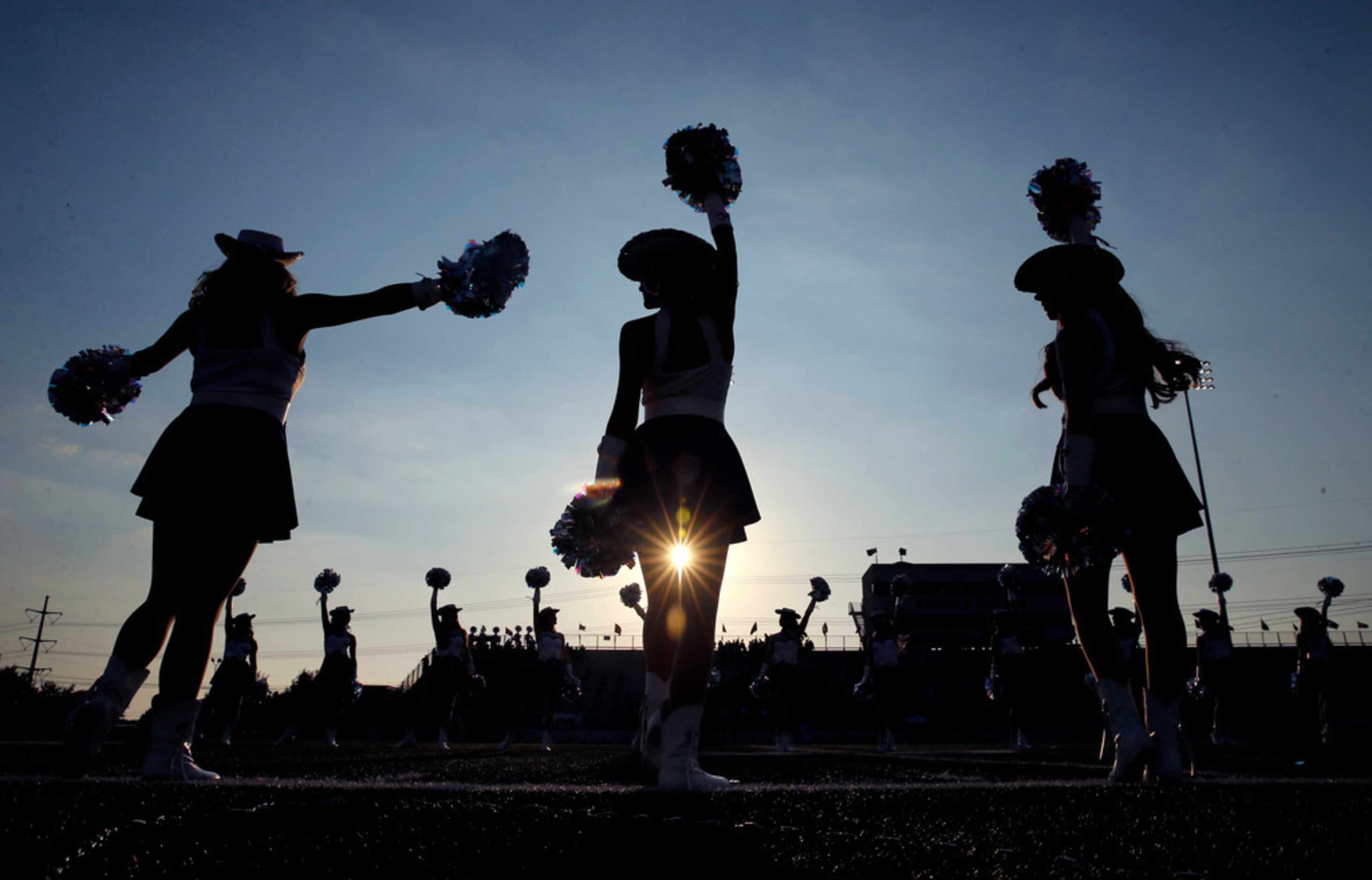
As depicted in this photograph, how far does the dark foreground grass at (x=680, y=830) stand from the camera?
5.56 ft

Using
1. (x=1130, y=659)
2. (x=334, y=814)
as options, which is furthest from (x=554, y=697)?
(x=334, y=814)

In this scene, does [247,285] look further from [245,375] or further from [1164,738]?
[1164,738]

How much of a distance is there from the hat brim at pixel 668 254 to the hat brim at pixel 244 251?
5.60 ft

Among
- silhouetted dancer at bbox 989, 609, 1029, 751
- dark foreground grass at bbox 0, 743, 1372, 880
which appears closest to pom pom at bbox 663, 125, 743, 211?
dark foreground grass at bbox 0, 743, 1372, 880

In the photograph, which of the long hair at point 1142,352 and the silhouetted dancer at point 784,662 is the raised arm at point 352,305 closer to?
the long hair at point 1142,352

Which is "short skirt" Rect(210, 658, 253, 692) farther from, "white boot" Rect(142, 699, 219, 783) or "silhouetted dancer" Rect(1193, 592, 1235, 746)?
"silhouetted dancer" Rect(1193, 592, 1235, 746)

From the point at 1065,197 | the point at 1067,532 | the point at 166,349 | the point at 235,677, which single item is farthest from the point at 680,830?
the point at 235,677

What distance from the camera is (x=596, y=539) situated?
386cm

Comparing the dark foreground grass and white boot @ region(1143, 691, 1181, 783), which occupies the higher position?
white boot @ region(1143, 691, 1181, 783)

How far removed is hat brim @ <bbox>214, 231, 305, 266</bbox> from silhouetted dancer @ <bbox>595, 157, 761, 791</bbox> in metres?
1.81

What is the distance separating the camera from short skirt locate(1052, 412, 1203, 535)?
4035 mm

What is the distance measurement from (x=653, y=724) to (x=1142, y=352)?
9.00ft

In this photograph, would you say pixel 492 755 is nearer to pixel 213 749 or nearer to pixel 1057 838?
pixel 213 749

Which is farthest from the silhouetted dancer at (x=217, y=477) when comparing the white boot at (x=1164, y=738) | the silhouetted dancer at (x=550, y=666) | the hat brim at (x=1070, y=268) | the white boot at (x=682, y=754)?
the silhouetted dancer at (x=550, y=666)
